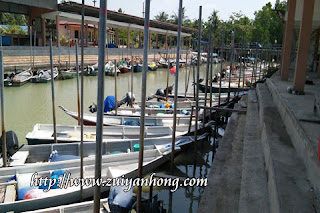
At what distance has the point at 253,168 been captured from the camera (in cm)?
397

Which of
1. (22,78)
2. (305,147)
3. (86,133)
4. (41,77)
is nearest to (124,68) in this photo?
(41,77)

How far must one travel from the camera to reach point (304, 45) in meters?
6.54

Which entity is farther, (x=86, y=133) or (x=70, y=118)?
(x=70, y=118)

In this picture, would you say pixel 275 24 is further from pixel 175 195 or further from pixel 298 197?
pixel 298 197

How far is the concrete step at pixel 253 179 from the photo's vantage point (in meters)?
3.16

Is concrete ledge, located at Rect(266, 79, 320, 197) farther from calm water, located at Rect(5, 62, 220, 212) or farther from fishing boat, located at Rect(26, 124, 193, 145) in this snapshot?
fishing boat, located at Rect(26, 124, 193, 145)

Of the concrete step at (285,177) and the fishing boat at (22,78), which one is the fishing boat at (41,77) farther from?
the concrete step at (285,177)

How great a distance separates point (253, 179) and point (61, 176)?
13.1 feet

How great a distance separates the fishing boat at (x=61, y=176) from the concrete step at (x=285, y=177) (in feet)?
10.9

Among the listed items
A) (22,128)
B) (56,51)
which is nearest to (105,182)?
(22,128)

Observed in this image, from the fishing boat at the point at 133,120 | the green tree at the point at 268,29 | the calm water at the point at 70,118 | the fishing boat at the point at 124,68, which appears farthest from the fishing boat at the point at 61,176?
the green tree at the point at 268,29

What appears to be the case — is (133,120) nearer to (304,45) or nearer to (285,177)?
(304,45)

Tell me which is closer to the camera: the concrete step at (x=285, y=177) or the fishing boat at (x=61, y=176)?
the concrete step at (x=285, y=177)

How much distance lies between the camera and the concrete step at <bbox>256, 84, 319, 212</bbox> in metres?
2.69
